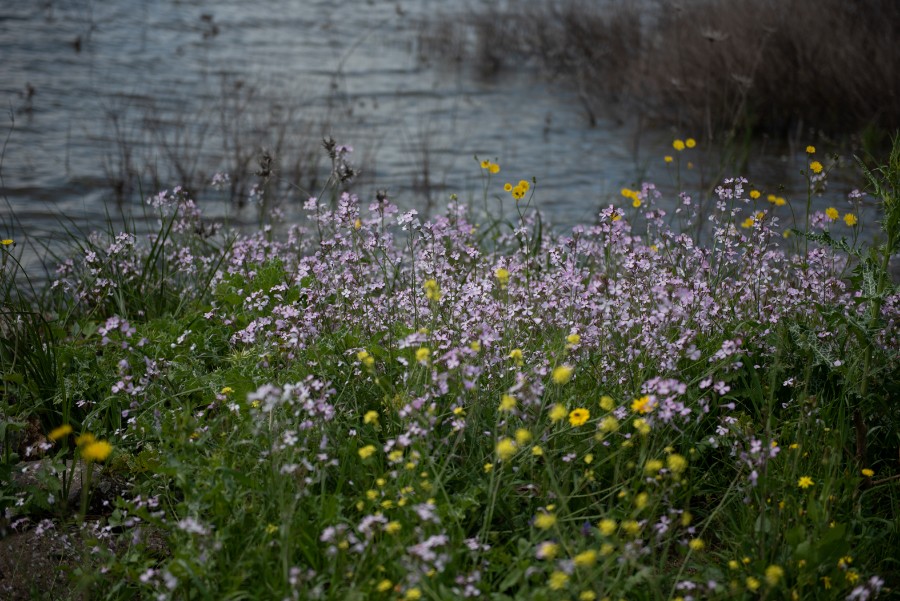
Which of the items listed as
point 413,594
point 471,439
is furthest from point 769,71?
point 413,594

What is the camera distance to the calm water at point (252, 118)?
882 centimetres

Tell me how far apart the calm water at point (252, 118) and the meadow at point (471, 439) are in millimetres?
3151

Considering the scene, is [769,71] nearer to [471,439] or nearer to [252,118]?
[252,118]

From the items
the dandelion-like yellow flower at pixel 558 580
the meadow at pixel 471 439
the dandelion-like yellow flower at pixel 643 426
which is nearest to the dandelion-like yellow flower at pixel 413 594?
the meadow at pixel 471 439

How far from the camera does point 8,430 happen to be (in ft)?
11.5

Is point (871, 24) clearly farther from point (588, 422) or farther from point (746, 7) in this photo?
point (588, 422)

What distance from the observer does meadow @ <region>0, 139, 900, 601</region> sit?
2.72 meters

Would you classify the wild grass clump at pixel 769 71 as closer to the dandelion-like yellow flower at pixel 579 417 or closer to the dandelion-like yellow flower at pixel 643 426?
the dandelion-like yellow flower at pixel 643 426

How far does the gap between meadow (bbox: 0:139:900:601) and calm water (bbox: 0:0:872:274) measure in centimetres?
315

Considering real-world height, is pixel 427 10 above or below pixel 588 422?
above

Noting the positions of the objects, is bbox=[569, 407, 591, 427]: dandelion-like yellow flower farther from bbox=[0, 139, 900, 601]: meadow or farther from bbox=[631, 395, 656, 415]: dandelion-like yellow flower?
bbox=[631, 395, 656, 415]: dandelion-like yellow flower

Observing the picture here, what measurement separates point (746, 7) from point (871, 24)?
1508 mm

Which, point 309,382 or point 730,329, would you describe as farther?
point 730,329

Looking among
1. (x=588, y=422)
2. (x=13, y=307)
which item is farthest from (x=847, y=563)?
(x=13, y=307)
